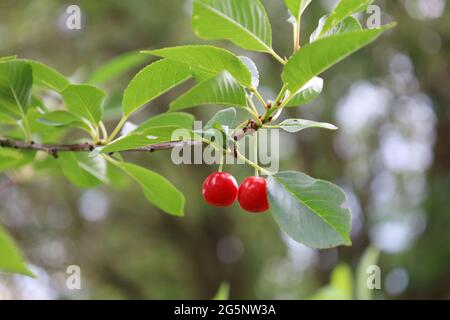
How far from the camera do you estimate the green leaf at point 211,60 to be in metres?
0.71

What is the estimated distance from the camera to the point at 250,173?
398 cm

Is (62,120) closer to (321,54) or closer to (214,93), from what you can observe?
(214,93)

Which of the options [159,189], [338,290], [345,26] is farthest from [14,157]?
[338,290]

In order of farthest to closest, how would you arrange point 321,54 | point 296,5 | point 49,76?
point 49,76, point 296,5, point 321,54

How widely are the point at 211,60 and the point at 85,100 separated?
235 millimetres

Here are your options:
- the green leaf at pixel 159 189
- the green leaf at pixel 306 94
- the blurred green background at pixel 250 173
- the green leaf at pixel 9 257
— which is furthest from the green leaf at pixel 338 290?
the blurred green background at pixel 250 173

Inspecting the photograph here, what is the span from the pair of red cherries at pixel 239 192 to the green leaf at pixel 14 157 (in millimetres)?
327

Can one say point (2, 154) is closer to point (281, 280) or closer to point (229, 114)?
point (229, 114)

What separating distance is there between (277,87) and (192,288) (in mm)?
2099

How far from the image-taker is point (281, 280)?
5.32 m

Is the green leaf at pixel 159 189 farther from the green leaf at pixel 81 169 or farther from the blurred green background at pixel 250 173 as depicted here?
the blurred green background at pixel 250 173

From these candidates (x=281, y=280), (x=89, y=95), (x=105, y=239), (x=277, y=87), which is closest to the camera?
(x=89, y=95)

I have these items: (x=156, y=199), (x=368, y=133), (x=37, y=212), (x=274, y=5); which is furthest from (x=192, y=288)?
(x=156, y=199)

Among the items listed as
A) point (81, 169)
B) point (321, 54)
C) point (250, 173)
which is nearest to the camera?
point (321, 54)
